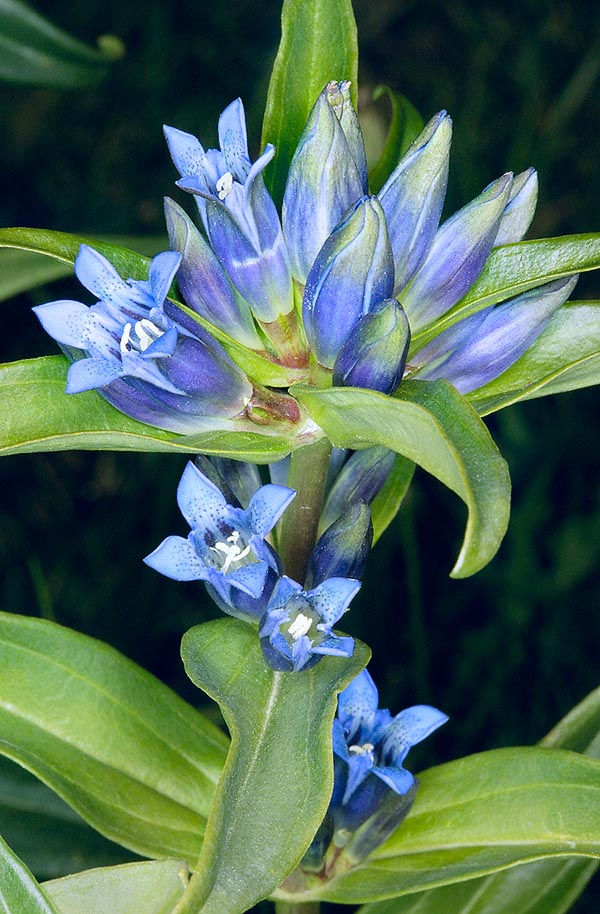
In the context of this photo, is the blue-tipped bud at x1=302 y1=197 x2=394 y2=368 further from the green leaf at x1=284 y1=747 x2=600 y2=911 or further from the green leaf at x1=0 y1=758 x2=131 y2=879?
the green leaf at x1=0 y1=758 x2=131 y2=879

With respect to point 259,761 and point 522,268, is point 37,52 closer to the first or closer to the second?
point 522,268

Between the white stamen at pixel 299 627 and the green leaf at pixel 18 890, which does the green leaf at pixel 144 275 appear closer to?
the white stamen at pixel 299 627

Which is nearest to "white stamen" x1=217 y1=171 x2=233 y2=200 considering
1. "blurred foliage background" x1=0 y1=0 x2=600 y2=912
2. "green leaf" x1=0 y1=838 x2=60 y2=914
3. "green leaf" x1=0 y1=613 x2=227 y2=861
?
"green leaf" x1=0 y1=613 x2=227 y2=861

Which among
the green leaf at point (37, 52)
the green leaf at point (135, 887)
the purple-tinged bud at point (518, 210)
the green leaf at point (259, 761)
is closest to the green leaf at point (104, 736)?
the green leaf at point (135, 887)

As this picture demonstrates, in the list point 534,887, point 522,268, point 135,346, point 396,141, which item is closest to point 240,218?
point 135,346

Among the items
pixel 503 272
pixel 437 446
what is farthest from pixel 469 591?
pixel 437 446

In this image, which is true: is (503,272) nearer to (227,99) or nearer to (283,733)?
(283,733)
